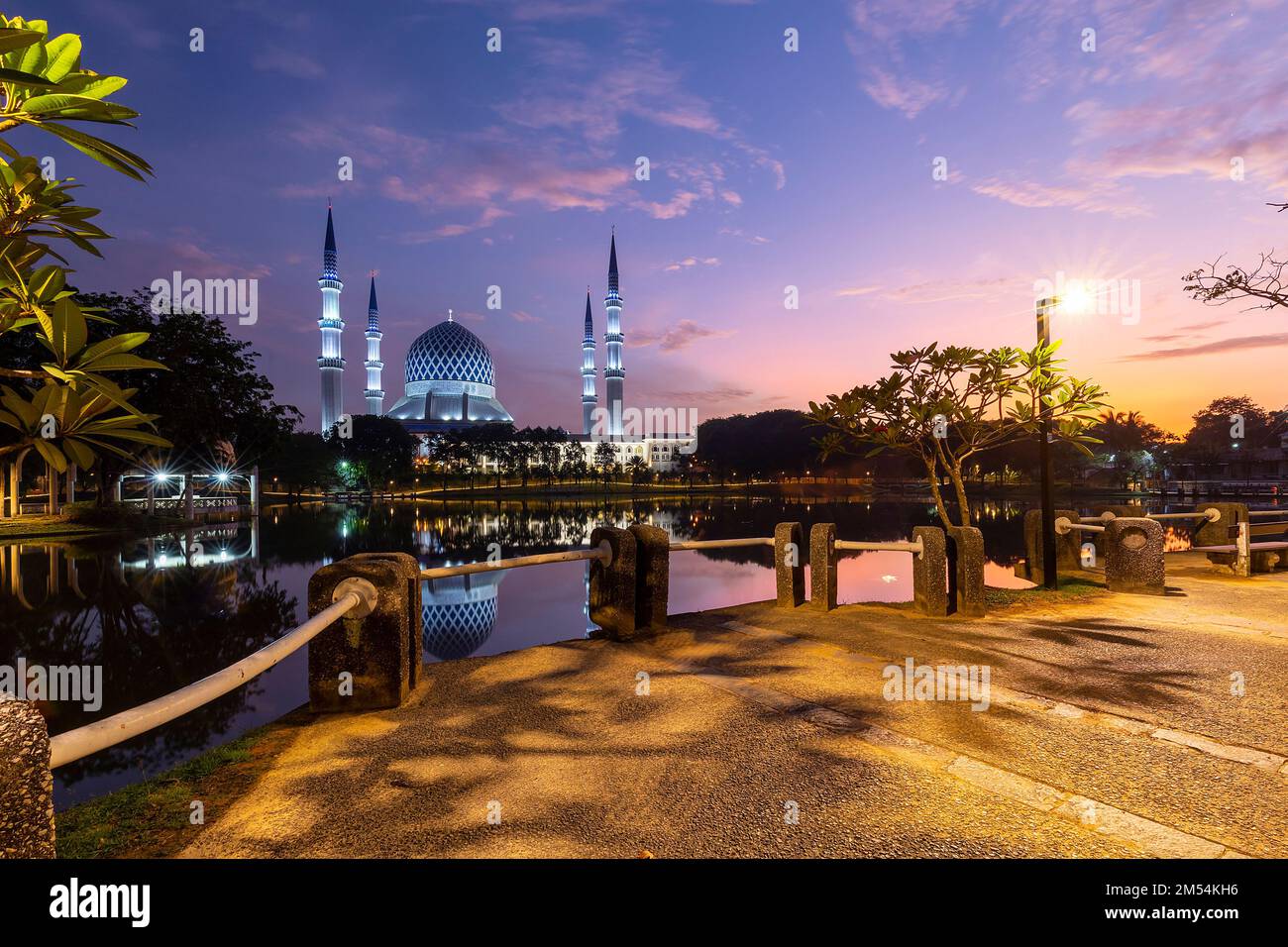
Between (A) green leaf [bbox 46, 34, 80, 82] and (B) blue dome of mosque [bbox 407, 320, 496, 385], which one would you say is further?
(B) blue dome of mosque [bbox 407, 320, 496, 385]

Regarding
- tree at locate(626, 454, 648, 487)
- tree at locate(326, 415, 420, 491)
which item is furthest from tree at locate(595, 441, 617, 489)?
tree at locate(326, 415, 420, 491)

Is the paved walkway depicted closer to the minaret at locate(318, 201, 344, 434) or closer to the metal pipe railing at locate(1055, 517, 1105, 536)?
the metal pipe railing at locate(1055, 517, 1105, 536)

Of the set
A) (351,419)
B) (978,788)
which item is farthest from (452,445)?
(978,788)

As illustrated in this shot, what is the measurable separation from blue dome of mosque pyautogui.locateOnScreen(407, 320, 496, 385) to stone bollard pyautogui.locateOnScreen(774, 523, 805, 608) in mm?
136925

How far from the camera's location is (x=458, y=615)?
18.9 m

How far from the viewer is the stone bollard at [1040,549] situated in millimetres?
12344

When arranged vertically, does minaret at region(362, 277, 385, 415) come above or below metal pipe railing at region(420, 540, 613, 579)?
above

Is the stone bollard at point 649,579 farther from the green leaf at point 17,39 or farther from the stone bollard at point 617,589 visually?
the green leaf at point 17,39

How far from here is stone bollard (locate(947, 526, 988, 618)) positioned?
9.01 metres

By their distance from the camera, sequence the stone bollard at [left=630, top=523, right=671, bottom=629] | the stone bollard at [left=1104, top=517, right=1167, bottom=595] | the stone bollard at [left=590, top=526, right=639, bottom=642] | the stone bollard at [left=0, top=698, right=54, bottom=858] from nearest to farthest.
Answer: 1. the stone bollard at [left=0, top=698, right=54, bottom=858]
2. the stone bollard at [left=590, top=526, right=639, bottom=642]
3. the stone bollard at [left=630, top=523, right=671, bottom=629]
4. the stone bollard at [left=1104, top=517, right=1167, bottom=595]

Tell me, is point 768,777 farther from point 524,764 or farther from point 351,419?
point 351,419

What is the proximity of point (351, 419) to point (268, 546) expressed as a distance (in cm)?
7986

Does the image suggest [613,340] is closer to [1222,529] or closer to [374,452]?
[374,452]

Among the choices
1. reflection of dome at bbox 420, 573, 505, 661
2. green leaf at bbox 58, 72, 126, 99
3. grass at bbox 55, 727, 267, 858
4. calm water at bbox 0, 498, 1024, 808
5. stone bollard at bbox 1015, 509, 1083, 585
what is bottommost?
reflection of dome at bbox 420, 573, 505, 661
